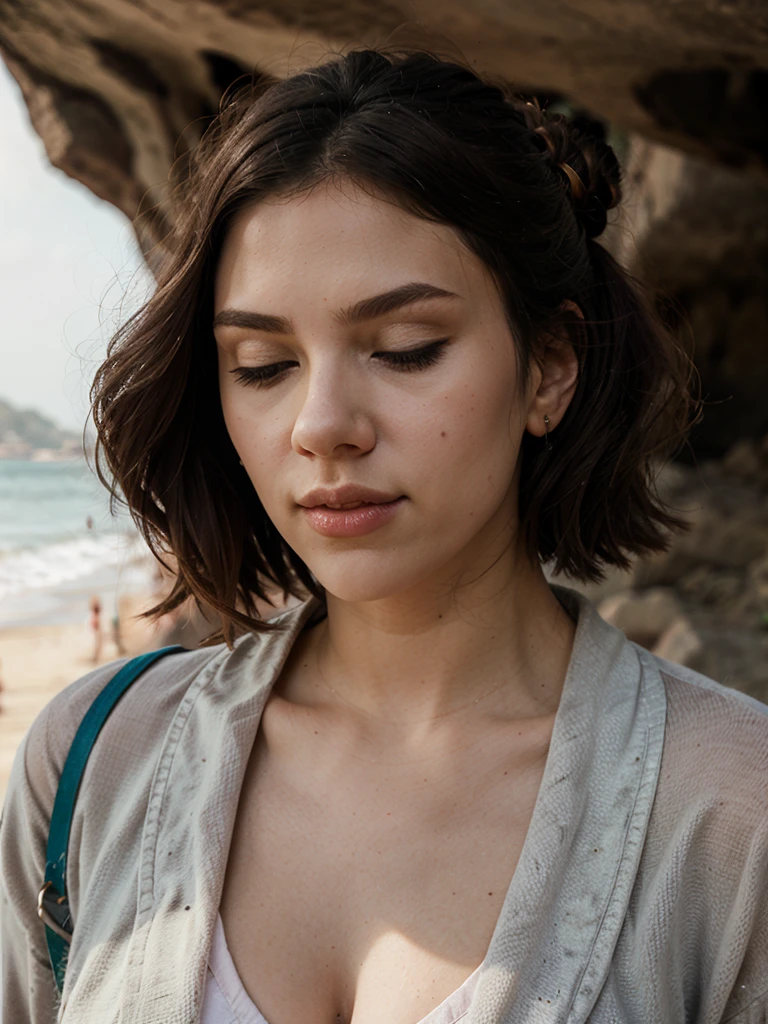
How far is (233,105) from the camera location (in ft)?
5.45

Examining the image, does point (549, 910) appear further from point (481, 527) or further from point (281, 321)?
point (281, 321)

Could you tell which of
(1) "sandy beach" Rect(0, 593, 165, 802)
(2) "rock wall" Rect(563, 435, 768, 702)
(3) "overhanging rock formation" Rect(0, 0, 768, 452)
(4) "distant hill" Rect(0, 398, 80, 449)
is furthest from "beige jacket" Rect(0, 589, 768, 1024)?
(4) "distant hill" Rect(0, 398, 80, 449)

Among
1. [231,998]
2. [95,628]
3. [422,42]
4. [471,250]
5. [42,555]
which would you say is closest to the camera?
[231,998]

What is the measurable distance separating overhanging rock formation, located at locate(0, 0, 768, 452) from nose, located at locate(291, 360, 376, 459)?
63cm

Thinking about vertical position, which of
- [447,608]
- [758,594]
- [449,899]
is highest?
[447,608]

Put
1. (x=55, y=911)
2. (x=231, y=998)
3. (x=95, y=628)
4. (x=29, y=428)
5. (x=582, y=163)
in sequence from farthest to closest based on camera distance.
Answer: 1. (x=29, y=428)
2. (x=95, y=628)
3. (x=582, y=163)
4. (x=55, y=911)
5. (x=231, y=998)

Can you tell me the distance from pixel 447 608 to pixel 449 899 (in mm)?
426

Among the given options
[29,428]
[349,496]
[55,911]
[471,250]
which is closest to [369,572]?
[349,496]

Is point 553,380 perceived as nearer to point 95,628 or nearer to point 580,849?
point 580,849

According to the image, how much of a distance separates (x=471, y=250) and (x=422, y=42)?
9.23 ft

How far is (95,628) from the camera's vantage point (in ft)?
47.7

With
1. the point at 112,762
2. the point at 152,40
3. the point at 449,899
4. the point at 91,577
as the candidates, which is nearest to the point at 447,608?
the point at 449,899

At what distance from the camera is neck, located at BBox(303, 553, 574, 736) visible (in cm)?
160

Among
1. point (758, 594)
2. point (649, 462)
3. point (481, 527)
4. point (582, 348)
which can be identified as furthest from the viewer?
point (758, 594)
